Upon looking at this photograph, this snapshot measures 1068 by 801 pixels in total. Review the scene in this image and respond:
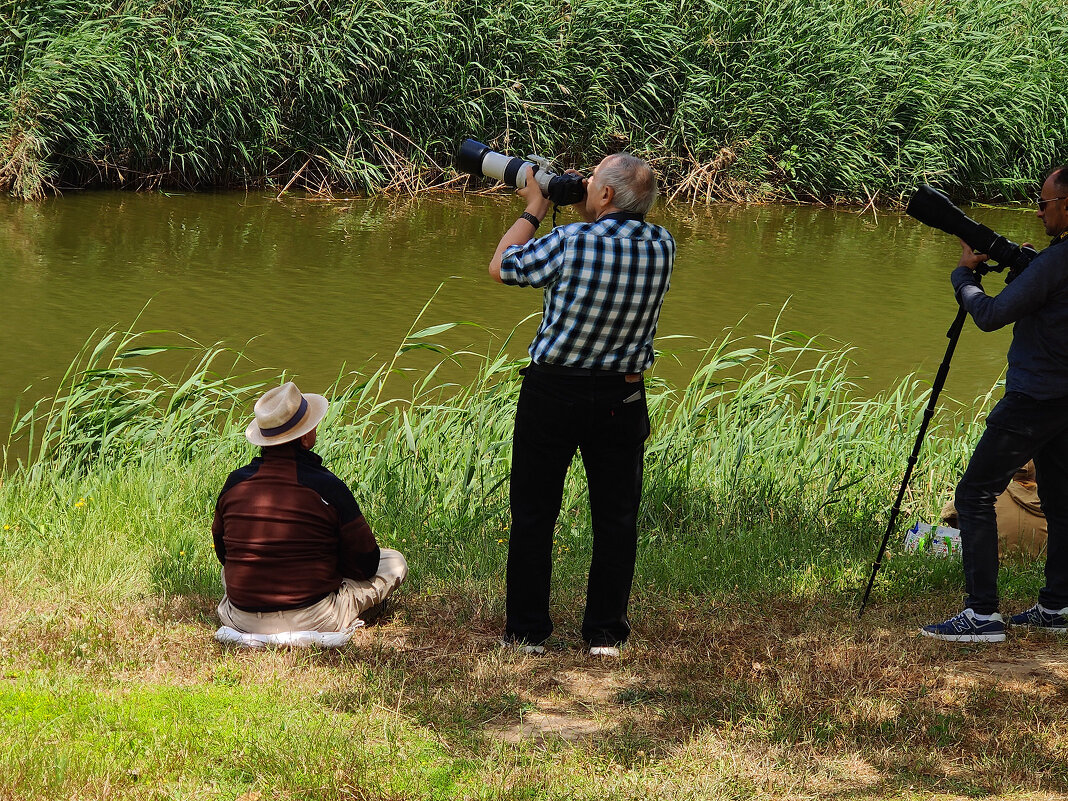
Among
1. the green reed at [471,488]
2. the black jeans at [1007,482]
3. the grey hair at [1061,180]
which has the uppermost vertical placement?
the grey hair at [1061,180]

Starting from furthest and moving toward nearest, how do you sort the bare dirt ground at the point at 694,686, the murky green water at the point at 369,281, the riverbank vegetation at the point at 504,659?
1. the murky green water at the point at 369,281
2. the bare dirt ground at the point at 694,686
3. the riverbank vegetation at the point at 504,659

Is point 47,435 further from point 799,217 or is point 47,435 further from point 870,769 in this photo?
point 799,217

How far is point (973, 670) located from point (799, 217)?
13210 millimetres

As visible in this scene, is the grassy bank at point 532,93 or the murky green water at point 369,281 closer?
the murky green water at point 369,281

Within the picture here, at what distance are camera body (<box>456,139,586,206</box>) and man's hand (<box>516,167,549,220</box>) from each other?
0.01m

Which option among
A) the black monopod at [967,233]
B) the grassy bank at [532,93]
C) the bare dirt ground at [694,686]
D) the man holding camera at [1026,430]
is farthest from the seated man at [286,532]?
the grassy bank at [532,93]

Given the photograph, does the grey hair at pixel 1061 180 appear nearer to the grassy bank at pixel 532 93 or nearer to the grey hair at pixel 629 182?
the grey hair at pixel 629 182

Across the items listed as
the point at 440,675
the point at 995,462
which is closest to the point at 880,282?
the point at 995,462

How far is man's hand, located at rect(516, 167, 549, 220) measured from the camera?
3.95 m

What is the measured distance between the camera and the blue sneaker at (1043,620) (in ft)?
14.0

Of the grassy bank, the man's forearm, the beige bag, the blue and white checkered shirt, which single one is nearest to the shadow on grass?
the beige bag

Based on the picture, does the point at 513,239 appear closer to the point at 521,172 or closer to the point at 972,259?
the point at 521,172

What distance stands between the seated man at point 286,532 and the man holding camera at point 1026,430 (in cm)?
212

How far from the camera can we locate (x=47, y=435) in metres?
6.33
